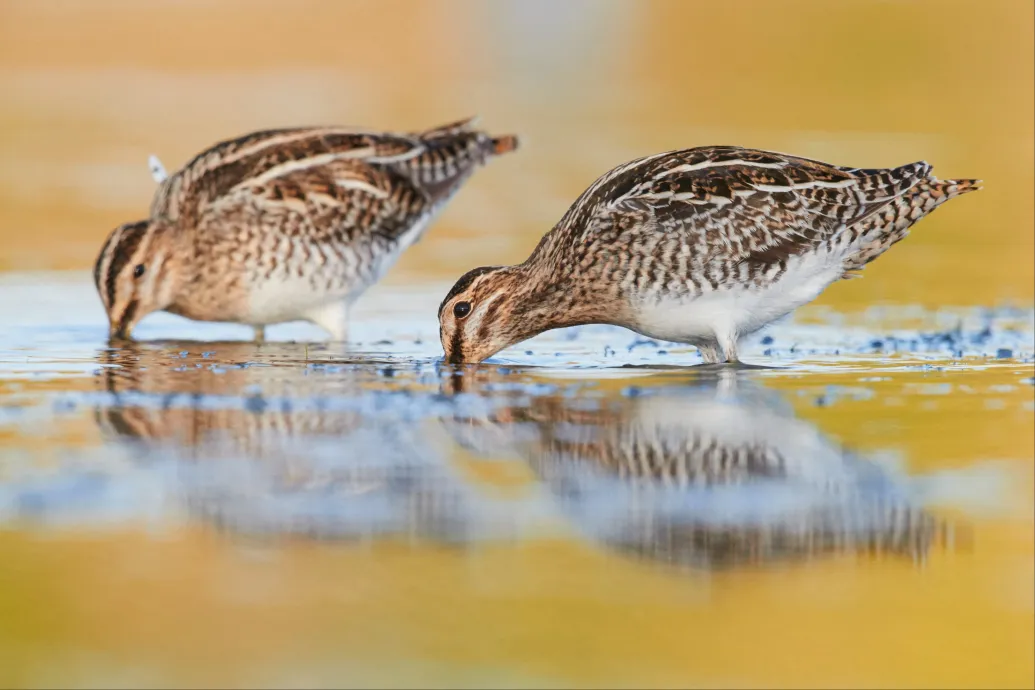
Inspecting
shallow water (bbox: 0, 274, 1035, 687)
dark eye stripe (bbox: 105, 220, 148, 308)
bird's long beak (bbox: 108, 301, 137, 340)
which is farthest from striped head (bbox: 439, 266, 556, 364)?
dark eye stripe (bbox: 105, 220, 148, 308)

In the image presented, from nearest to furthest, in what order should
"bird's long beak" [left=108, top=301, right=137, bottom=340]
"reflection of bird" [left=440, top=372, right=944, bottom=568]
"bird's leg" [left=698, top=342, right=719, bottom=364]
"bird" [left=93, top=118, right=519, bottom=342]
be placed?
"reflection of bird" [left=440, top=372, right=944, bottom=568], "bird's leg" [left=698, top=342, right=719, bottom=364], "bird's long beak" [left=108, top=301, right=137, bottom=340], "bird" [left=93, top=118, right=519, bottom=342]

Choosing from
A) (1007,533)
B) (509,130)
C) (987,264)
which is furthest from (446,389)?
(509,130)

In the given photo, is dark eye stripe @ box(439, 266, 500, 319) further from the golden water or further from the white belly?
the white belly

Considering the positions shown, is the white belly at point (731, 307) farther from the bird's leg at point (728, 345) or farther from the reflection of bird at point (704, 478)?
the reflection of bird at point (704, 478)

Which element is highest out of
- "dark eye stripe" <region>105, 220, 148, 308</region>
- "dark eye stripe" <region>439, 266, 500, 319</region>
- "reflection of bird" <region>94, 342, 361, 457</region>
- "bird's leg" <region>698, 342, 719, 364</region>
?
"dark eye stripe" <region>105, 220, 148, 308</region>

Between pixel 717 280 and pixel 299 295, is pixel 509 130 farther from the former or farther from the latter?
pixel 717 280

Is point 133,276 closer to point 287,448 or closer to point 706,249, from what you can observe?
point 706,249

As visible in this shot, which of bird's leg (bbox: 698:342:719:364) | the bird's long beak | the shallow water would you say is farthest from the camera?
the bird's long beak
